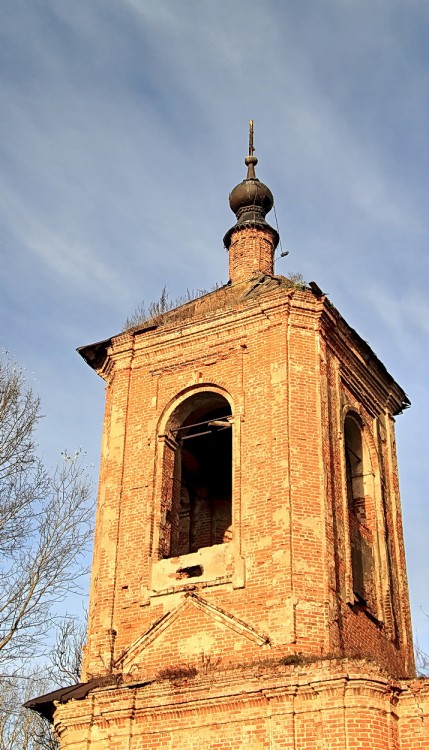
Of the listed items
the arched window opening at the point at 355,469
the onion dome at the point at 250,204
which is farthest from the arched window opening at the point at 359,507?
the onion dome at the point at 250,204

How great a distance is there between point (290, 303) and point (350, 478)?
2.55 meters

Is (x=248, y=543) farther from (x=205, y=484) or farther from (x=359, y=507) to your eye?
(x=205, y=484)

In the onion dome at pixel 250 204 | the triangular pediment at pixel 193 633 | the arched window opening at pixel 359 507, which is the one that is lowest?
the triangular pediment at pixel 193 633

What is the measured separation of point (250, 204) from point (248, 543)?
6697mm

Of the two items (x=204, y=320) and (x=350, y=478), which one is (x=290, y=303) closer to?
(x=204, y=320)

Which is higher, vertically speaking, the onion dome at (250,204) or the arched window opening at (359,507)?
the onion dome at (250,204)

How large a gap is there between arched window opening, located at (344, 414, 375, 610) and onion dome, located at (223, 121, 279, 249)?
148 inches

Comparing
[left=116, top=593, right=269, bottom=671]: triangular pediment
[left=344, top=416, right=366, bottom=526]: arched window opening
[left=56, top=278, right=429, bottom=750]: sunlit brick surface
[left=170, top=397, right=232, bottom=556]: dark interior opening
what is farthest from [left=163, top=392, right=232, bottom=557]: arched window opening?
[left=116, top=593, right=269, bottom=671]: triangular pediment

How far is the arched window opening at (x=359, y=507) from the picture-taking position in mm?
11008

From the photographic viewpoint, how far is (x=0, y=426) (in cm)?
1352

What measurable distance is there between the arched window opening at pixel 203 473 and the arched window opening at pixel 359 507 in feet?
5.64

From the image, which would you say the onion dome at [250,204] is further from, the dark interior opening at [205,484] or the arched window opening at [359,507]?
the arched window opening at [359,507]

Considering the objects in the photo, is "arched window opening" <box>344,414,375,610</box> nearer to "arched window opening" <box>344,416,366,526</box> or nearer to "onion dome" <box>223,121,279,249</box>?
"arched window opening" <box>344,416,366,526</box>

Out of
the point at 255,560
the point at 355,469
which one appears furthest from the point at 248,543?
the point at 355,469
